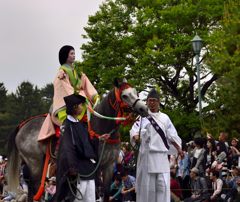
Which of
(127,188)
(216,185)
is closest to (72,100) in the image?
(216,185)

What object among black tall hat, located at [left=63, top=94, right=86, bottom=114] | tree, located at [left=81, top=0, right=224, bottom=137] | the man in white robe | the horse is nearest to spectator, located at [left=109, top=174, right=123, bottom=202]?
the horse

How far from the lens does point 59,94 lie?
12.6 m

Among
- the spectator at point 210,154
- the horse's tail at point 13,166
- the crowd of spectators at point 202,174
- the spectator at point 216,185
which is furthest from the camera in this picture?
the spectator at point 210,154

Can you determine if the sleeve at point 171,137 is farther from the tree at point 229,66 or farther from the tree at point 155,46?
the tree at point 155,46

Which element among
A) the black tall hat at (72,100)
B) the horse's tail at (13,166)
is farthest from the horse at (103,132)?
the black tall hat at (72,100)

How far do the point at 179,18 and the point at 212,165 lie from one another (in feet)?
81.6

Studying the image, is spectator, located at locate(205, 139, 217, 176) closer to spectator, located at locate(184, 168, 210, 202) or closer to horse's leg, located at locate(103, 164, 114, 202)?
spectator, located at locate(184, 168, 210, 202)

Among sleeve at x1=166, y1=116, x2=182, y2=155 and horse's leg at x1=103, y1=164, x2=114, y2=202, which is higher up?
sleeve at x1=166, y1=116, x2=182, y2=155

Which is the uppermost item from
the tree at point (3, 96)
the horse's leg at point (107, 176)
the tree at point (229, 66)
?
the tree at point (3, 96)

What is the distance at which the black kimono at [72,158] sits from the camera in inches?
389

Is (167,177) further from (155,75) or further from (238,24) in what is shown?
(155,75)

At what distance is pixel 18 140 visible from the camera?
14297mm

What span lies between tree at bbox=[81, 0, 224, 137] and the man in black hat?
1172 inches

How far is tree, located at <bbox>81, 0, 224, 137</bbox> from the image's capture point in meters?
41.1
